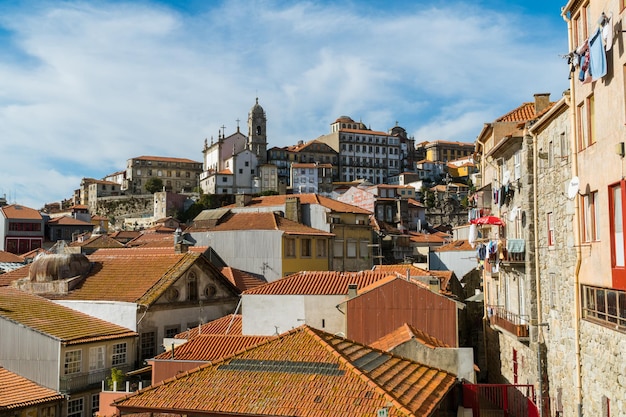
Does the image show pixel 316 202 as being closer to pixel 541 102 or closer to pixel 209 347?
pixel 209 347

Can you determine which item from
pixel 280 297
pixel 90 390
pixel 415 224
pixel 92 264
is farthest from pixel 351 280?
pixel 415 224

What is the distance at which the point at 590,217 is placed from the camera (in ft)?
50.7

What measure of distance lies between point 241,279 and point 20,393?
53.8 feet

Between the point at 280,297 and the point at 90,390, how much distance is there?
8910 mm

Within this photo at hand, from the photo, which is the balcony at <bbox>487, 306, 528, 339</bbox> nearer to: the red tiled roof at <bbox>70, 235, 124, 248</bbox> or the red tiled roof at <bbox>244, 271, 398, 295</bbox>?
the red tiled roof at <bbox>244, 271, 398, 295</bbox>

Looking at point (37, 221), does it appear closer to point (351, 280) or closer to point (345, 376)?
point (351, 280)

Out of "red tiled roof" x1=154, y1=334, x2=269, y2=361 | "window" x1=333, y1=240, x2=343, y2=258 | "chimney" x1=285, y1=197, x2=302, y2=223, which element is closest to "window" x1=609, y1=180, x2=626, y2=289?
"red tiled roof" x1=154, y1=334, x2=269, y2=361

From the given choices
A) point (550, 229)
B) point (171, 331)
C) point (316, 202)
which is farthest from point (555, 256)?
point (316, 202)

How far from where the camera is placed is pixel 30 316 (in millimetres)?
28344

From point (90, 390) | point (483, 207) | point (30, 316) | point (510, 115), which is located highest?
point (510, 115)

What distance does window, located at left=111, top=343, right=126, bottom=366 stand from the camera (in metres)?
28.6

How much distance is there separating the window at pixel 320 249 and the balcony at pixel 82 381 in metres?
21.7

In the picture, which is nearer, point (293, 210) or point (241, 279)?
point (241, 279)

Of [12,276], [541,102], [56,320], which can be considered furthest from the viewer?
[12,276]
